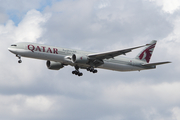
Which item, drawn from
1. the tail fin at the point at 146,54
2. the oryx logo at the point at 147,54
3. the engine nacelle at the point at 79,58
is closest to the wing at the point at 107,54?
the engine nacelle at the point at 79,58

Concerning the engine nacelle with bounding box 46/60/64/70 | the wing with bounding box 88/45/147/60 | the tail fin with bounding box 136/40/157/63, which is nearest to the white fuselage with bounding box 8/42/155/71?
the wing with bounding box 88/45/147/60

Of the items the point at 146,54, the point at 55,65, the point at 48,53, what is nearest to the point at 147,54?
the point at 146,54

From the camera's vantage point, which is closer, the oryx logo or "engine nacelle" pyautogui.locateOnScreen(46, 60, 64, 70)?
"engine nacelle" pyautogui.locateOnScreen(46, 60, 64, 70)

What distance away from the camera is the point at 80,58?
68.6 m

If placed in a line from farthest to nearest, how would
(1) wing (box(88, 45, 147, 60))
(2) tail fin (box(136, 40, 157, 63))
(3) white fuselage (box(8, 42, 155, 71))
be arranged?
(2) tail fin (box(136, 40, 157, 63)), (1) wing (box(88, 45, 147, 60)), (3) white fuselage (box(8, 42, 155, 71))

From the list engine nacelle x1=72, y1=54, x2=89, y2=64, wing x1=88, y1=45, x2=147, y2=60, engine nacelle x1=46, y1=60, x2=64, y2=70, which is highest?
engine nacelle x1=46, y1=60, x2=64, y2=70

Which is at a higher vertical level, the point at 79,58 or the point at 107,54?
the point at 107,54

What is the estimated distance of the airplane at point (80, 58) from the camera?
66.6 metres

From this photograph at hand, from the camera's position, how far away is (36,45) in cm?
6712

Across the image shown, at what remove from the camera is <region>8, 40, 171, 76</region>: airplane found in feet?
218

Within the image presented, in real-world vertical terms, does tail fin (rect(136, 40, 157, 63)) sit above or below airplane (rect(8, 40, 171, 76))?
above

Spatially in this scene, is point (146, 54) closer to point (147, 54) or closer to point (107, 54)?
point (147, 54)

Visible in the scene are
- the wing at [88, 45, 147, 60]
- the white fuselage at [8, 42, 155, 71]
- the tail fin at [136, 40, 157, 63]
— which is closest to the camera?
the white fuselage at [8, 42, 155, 71]

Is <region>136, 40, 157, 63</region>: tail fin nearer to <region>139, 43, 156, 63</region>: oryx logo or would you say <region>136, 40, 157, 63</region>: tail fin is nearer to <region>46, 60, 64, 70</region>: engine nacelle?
<region>139, 43, 156, 63</region>: oryx logo
